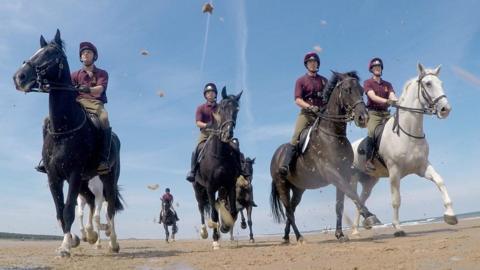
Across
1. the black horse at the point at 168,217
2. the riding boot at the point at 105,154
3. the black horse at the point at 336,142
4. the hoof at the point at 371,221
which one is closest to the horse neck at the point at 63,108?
the riding boot at the point at 105,154

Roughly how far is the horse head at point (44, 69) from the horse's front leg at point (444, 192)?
25.2ft

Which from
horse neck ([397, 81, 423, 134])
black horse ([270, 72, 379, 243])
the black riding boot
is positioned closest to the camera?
black horse ([270, 72, 379, 243])

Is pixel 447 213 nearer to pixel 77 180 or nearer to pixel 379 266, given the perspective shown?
pixel 379 266

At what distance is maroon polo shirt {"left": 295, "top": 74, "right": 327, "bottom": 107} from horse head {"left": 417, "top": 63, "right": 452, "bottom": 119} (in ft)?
7.09

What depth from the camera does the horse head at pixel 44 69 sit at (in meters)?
7.33

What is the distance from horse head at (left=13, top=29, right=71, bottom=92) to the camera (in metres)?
7.33

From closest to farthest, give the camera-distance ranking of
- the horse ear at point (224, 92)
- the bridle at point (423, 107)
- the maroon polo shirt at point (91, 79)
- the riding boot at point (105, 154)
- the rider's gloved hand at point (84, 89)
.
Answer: the rider's gloved hand at point (84, 89) < the riding boot at point (105, 154) < the maroon polo shirt at point (91, 79) < the bridle at point (423, 107) < the horse ear at point (224, 92)

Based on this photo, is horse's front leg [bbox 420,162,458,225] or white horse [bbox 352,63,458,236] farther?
white horse [bbox 352,63,458,236]

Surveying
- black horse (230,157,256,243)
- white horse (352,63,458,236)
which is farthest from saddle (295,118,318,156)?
black horse (230,157,256,243)

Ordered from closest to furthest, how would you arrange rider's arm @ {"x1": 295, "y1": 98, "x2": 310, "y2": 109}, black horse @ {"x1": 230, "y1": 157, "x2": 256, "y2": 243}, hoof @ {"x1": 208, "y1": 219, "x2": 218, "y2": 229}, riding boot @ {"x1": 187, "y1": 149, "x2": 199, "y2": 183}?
rider's arm @ {"x1": 295, "y1": 98, "x2": 310, "y2": 109}
hoof @ {"x1": 208, "y1": 219, "x2": 218, "y2": 229}
riding boot @ {"x1": 187, "y1": 149, "x2": 199, "y2": 183}
black horse @ {"x1": 230, "y1": 157, "x2": 256, "y2": 243}

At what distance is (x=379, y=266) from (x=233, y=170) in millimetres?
6384

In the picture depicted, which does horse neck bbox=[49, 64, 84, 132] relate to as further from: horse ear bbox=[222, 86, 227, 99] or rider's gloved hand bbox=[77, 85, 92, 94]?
horse ear bbox=[222, 86, 227, 99]

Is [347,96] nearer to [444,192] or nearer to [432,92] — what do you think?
[432,92]

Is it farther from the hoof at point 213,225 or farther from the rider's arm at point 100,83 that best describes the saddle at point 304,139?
the rider's arm at point 100,83
